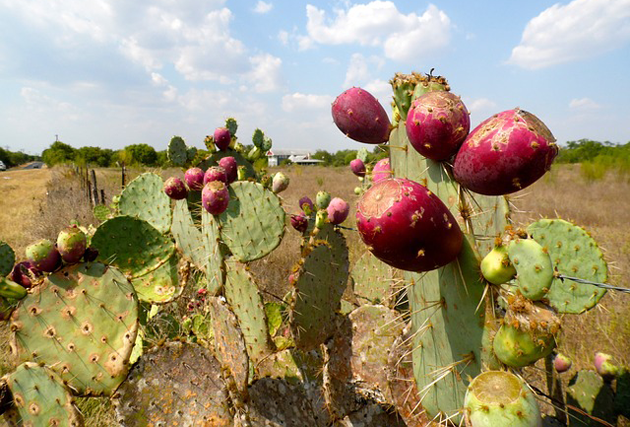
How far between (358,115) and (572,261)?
154 cm

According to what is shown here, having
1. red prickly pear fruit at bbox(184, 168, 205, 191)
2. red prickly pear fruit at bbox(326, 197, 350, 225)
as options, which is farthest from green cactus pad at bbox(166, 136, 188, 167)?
red prickly pear fruit at bbox(326, 197, 350, 225)

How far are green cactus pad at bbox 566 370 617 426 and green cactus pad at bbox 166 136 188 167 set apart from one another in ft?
8.89

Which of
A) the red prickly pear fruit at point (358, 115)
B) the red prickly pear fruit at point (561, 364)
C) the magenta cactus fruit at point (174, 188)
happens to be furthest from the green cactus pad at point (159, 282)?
the red prickly pear fruit at point (561, 364)

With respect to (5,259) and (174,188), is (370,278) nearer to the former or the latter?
(174,188)

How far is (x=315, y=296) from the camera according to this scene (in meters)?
1.98

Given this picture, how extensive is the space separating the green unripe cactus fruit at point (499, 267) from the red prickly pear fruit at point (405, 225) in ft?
0.39

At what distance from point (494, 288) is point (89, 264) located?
1555 millimetres

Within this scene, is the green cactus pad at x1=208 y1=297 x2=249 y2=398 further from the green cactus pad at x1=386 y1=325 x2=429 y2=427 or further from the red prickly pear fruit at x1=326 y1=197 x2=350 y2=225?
the red prickly pear fruit at x1=326 y1=197 x2=350 y2=225

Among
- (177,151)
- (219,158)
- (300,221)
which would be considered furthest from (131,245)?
(300,221)

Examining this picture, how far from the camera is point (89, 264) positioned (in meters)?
1.57

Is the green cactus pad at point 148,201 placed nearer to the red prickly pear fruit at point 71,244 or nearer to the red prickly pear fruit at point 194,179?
the red prickly pear fruit at point 194,179

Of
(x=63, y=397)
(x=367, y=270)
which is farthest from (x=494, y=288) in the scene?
(x=367, y=270)

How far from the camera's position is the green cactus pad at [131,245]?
2412 millimetres

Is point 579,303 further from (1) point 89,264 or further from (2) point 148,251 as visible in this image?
(2) point 148,251
